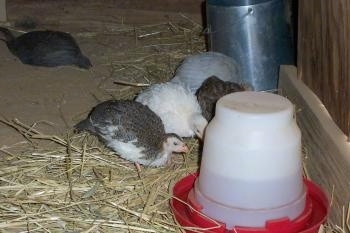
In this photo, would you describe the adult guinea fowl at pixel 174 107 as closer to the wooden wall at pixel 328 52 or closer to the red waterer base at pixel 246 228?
the wooden wall at pixel 328 52

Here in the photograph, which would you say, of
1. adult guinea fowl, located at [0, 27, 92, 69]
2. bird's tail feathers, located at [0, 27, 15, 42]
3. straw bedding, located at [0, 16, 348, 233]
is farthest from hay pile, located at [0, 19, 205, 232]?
bird's tail feathers, located at [0, 27, 15, 42]

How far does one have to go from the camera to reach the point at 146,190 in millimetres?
→ 2723

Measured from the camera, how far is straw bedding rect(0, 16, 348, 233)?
95.6 inches

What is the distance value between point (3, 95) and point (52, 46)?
2.28 feet

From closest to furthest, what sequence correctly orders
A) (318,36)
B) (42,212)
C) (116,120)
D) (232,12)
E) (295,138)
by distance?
1. (295,138)
2. (42,212)
3. (318,36)
4. (116,120)
5. (232,12)

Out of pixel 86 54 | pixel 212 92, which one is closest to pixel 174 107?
pixel 212 92

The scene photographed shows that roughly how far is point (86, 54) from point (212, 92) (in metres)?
1.57

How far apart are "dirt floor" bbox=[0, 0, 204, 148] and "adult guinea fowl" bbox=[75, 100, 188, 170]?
0.45 m

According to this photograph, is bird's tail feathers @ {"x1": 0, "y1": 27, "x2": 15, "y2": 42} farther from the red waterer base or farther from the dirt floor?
the red waterer base

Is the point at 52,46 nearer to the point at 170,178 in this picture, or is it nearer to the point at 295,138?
the point at 170,178

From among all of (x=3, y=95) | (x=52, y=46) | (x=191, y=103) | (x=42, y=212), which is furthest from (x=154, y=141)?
(x=52, y=46)

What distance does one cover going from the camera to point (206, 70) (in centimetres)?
372

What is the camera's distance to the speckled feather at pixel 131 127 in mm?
2955

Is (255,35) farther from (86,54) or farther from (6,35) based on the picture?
(6,35)
